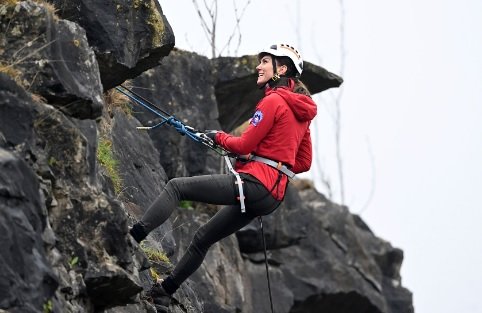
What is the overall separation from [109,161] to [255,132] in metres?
2.62

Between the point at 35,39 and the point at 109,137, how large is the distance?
151 inches

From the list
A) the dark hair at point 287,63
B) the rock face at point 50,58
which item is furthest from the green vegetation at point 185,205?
the rock face at point 50,58

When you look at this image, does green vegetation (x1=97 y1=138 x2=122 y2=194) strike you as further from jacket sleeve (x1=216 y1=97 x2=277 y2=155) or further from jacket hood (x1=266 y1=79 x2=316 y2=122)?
jacket hood (x1=266 y1=79 x2=316 y2=122)

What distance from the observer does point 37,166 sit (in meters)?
9.32

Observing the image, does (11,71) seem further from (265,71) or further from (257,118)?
(265,71)

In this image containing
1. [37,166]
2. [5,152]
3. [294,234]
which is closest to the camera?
[5,152]

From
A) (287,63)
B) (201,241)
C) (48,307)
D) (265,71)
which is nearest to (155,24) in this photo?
(265,71)

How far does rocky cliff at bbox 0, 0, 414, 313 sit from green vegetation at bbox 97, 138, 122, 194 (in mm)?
28

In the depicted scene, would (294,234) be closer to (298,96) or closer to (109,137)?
(109,137)

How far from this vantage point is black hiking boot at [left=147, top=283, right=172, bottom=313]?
11.6 m

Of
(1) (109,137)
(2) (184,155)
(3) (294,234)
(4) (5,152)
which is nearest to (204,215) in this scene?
(2) (184,155)

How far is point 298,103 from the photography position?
37.4 feet

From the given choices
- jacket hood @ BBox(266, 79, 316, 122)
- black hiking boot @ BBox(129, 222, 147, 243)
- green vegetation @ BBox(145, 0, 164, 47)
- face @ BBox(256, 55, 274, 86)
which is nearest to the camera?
black hiking boot @ BBox(129, 222, 147, 243)

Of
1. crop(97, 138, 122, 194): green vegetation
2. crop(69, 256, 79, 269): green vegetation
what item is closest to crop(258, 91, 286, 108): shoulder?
crop(97, 138, 122, 194): green vegetation
